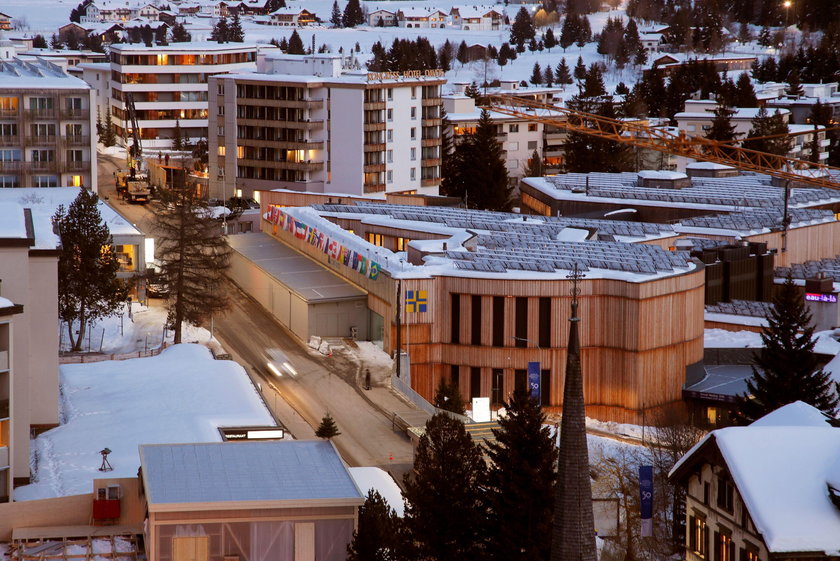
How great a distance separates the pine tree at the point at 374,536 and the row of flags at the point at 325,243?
3419cm

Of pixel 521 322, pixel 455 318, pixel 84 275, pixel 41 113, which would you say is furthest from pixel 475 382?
pixel 41 113

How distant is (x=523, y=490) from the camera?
4025 cm

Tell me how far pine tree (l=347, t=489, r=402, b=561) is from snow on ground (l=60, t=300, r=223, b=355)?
35.2 metres

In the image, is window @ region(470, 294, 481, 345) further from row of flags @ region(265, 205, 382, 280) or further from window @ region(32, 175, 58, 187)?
window @ region(32, 175, 58, 187)

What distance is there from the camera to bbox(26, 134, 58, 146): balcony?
337 ft

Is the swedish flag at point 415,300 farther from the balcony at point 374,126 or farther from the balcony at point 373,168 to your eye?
the balcony at point 374,126

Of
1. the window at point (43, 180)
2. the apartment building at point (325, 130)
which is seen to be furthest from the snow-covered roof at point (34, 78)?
the apartment building at point (325, 130)

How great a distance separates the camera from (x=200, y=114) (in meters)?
152

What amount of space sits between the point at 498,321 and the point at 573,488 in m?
37.5

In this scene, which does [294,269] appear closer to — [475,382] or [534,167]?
[475,382]

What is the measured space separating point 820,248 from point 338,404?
4208 cm

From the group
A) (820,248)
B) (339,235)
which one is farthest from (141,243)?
(820,248)

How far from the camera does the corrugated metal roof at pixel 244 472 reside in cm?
3847

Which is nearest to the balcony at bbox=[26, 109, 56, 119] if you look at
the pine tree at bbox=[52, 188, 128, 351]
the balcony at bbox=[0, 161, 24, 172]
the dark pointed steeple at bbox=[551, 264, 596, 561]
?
the balcony at bbox=[0, 161, 24, 172]
